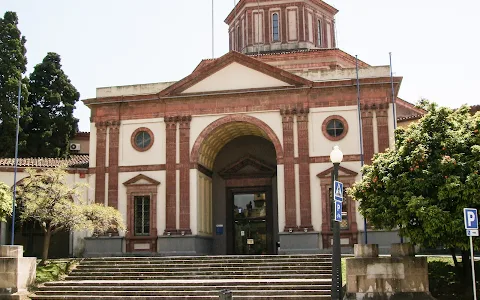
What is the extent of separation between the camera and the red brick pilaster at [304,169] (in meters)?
32.9

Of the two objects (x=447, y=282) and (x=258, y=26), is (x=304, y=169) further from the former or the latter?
(x=258, y=26)

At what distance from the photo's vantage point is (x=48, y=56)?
151ft

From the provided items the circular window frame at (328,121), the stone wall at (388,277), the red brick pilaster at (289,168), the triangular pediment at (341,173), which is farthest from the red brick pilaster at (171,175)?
the stone wall at (388,277)

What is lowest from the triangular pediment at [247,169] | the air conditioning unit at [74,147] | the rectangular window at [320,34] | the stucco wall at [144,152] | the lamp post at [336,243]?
the lamp post at [336,243]

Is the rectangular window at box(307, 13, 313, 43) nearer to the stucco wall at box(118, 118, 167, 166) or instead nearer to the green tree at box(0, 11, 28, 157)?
the stucco wall at box(118, 118, 167, 166)

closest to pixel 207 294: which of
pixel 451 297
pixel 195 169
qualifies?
pixel 451 297

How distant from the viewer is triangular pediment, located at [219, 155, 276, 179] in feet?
124

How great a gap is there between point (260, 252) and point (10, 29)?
22.8 meters

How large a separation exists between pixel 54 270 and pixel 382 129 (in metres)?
18.2

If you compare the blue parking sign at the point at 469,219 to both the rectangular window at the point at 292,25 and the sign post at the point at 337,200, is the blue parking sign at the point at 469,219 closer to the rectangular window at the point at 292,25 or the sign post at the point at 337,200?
the sign post at the point at 337,200

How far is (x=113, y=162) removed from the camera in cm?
3572

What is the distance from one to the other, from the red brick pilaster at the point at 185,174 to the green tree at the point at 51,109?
12.6m

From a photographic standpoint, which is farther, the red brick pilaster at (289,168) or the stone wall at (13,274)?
the red brick pilaster at (289,168)

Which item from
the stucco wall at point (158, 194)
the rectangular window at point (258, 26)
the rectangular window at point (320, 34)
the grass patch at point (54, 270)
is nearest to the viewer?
the grass patch at point (54, 270)
